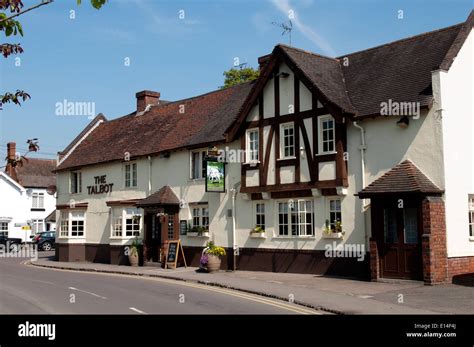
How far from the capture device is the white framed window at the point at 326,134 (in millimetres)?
22219

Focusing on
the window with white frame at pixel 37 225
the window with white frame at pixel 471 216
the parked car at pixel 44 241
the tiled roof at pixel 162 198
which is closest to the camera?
the window with white frame at pixel 471 216

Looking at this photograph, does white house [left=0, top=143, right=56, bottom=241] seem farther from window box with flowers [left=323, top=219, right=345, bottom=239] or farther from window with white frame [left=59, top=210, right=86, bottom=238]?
window box with flowers [left=323, top=219, right=345, bottom=239]

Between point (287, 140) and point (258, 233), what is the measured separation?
4.04m

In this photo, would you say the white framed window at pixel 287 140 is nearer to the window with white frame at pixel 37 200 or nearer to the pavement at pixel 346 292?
the pavement at pixel 346 292

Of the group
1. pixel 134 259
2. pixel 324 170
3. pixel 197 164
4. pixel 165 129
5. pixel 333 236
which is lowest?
Answer: pixel 134 259

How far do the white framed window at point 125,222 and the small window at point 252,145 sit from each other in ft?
29.0

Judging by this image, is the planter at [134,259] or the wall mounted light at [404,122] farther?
the planter at [134,259]

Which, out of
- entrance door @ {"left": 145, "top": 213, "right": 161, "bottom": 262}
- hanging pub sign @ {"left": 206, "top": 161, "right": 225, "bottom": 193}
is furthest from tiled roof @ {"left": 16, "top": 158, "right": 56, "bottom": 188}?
hanging pub sign @ {"left": 206, "top": 161, "right": 225, "bottom": 193}

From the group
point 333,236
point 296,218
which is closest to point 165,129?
point 296,218

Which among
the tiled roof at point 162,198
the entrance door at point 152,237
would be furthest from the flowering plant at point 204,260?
the entrance door at point 152,237

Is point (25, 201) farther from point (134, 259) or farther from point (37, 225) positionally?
point (134, 259)

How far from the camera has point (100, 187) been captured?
34406mm

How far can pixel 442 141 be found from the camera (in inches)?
752

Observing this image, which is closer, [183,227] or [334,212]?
[334,212]
